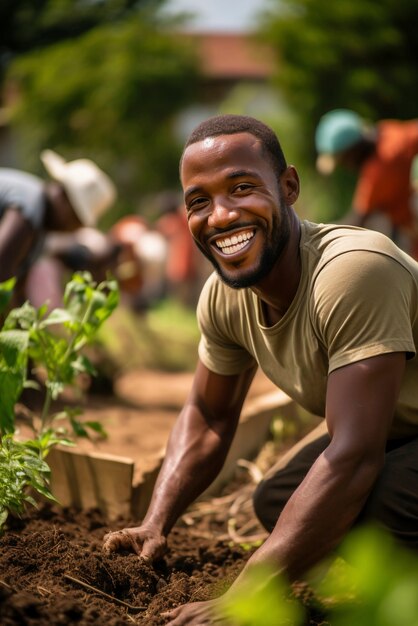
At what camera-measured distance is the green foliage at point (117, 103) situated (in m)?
18.1

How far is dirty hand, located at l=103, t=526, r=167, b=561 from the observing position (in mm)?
2434

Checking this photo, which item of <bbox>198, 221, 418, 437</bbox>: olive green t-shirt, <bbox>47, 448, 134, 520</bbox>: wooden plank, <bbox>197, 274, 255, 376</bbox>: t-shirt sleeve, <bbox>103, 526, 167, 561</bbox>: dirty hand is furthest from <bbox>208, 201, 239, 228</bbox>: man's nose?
<bbox>47, 448, 134, 520</bbox>: wooden plank

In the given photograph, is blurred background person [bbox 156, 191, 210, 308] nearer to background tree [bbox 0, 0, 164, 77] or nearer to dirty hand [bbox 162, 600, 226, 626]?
dirty hand [bbox 162, 600, 226, 626]

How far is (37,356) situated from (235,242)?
902 mm

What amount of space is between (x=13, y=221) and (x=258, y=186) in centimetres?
217

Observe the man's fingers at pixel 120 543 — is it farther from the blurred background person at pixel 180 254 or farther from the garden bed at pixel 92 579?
the blurred background person at pixel 180 254

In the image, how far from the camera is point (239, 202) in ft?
7.61

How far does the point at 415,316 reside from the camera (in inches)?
92.0

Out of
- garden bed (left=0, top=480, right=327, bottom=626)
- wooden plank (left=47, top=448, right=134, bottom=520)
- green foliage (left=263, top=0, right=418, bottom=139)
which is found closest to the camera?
garden bed (left=0, top=480, right=327, bottom=626)

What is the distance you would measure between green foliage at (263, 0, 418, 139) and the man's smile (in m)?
10.6

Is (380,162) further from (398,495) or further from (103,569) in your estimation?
(103,569)

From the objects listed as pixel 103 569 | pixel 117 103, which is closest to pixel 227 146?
pixel 103 569

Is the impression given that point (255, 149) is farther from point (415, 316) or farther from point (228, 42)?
point (228, 42)

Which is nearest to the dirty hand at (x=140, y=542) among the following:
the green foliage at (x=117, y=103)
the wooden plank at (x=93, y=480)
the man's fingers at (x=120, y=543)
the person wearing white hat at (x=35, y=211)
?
the man's fingers at (x=120, y=543)
